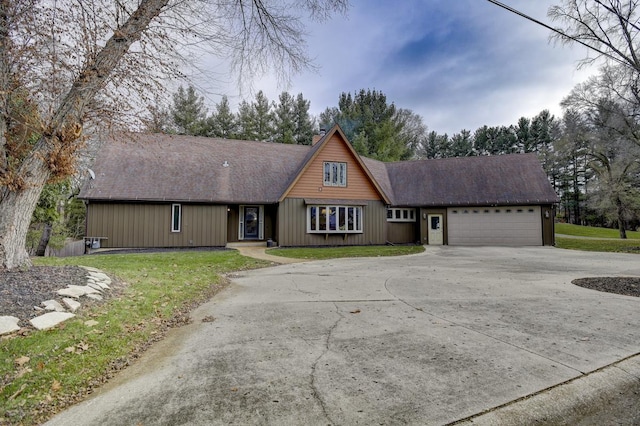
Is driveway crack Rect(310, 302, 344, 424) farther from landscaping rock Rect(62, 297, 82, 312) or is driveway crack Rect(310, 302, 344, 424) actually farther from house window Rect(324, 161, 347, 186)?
house window Rect(324, 161, 347, 186)

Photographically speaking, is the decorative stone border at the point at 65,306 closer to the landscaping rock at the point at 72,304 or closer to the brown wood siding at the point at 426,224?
the landscaping rock at the point at 72,304

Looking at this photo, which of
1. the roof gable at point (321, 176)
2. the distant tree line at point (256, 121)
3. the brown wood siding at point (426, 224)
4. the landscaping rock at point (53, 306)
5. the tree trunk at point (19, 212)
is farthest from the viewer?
the distant tree line at point (256, 121)

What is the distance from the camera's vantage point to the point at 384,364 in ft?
10.5

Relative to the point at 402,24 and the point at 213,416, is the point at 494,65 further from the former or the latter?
the point at 213,416

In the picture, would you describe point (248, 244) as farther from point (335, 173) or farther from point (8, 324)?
point (8, 324)

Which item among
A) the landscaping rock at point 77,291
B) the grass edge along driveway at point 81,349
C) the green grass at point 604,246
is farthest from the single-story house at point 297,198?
the landscaping rock at point 77,291

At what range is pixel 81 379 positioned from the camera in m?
2.94

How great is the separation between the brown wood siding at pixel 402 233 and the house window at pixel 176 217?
39.9 feet

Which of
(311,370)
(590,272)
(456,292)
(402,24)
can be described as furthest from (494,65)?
(311,370)

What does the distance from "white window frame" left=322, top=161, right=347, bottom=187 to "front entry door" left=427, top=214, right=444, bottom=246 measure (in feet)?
21.2

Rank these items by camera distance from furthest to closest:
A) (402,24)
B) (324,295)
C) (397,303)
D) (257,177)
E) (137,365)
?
(257,177), (402,24), (324,295), (397,303), (137,365)

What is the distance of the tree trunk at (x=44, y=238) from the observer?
17156 millimetres

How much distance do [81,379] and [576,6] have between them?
14303mm

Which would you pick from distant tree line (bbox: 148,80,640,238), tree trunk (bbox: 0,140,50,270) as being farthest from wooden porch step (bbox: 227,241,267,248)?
tree trunk (bbox: 0,140,50,270)
